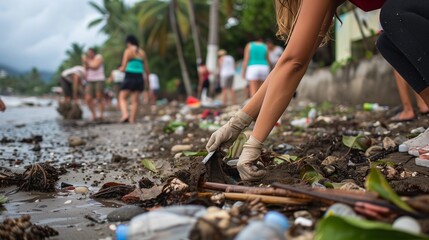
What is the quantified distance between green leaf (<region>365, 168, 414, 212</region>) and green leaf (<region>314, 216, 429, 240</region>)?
17cm

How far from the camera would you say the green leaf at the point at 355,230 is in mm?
1209

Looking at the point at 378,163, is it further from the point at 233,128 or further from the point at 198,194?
the point at 198,194

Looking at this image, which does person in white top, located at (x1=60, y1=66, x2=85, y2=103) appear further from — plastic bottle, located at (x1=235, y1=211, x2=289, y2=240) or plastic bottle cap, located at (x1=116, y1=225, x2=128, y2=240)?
plastic bottle, located at (x1=235, y1=211, x2=289, y2=240)

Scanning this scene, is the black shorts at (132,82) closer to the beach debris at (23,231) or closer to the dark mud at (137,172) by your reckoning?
the dark mud at (137,172)

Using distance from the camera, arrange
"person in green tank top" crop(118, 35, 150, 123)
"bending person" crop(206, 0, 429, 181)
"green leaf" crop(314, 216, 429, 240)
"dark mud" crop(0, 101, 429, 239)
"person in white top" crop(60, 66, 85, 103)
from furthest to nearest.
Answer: "person in white top" crop(60, 66, 85, 103) → "person in green tank top" crop(118, 35, 150, 123) → "bending person" crop(206, 0, 429, 181) → "dark mud" crop(0, 101, 429, 239) → "green leaf" crop(314, 216, 429, 240)

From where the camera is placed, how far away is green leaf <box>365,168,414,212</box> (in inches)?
55.3

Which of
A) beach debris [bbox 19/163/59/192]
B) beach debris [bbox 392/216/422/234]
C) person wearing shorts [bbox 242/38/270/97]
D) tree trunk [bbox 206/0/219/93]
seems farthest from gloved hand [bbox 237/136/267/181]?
tree trunk [bbox 206/0/219/93]

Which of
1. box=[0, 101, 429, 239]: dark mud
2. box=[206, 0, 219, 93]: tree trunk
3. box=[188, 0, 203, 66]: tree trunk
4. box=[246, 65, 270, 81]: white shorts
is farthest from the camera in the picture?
box=[188, 0, 203, 66]: tree trunk

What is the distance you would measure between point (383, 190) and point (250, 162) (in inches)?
37.7

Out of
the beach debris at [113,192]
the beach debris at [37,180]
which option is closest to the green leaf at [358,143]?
the beach debris at [113,192]

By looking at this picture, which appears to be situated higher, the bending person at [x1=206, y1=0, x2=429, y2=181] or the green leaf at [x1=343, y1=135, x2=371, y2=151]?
the bending person at [x1=206, y1=0, x2=429, y2=181]

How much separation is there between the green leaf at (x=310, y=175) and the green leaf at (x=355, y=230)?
3.25 ft

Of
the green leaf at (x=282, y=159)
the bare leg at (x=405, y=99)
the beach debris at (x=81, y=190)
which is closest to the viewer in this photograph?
the beach debris at (x=81, y=190)

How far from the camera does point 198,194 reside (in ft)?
6.79
